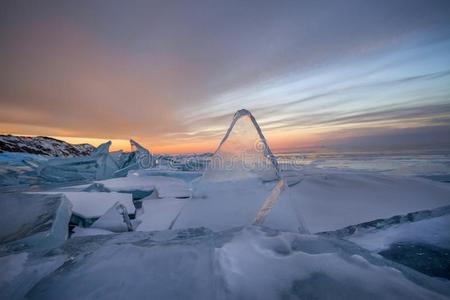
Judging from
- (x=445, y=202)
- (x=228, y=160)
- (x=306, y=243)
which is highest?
(x=228, y=160)

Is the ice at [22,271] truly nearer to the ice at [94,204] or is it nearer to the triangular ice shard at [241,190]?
the triangular ice shard at [241,190]

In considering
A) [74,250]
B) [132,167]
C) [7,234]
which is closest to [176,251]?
[74,250]

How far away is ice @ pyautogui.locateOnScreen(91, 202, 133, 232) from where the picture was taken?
227 centimetres

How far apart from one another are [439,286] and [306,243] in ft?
1.89

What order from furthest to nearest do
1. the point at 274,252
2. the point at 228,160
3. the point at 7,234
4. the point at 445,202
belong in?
the point at 445,202
the point at 228,160
the point at 7,234
the point at 274,252

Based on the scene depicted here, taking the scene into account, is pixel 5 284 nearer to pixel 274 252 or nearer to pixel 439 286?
pixel 274 252

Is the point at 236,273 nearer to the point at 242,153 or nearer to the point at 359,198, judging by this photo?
the point at 242,153

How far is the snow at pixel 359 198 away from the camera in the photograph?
2322 mm

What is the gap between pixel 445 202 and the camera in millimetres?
2674

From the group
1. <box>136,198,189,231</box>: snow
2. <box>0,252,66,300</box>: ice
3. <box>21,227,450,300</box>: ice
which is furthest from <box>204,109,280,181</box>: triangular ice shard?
<box>0,252,66,300</box>: ice

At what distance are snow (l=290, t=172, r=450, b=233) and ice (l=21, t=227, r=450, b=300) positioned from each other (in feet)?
3.22

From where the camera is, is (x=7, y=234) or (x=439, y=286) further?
(x=7, y=234)

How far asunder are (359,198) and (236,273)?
2675mm

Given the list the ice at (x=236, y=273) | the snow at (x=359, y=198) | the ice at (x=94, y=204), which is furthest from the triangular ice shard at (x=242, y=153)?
the ice at (x=94, y=204)
